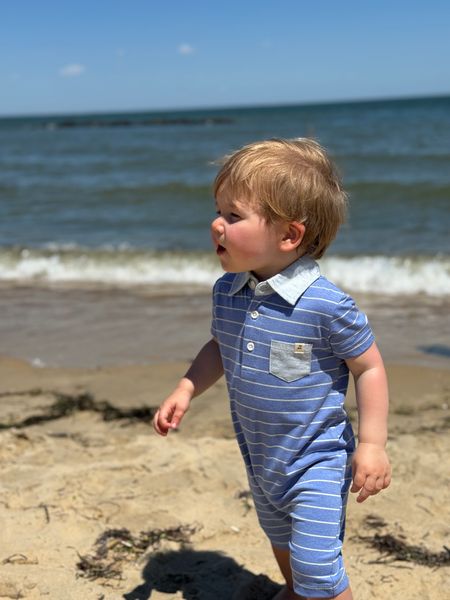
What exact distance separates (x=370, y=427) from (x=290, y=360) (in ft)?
0.89

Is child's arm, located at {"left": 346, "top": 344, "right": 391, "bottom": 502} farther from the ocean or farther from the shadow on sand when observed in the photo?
the shadow on sand

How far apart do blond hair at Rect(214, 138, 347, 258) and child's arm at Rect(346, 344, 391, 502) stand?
36 cm

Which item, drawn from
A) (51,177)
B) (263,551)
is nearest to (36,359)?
(263,551)

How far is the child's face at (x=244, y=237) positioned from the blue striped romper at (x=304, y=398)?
6 cm

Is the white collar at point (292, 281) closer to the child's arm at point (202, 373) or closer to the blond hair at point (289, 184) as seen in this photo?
the blond hair at point (289, 184)

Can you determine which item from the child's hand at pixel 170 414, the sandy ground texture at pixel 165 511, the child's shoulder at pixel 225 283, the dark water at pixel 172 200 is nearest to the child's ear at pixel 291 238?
the child's shoulder at pixel 225 283

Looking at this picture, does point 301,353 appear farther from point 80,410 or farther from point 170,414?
point 80,410

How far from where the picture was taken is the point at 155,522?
9.64 ft

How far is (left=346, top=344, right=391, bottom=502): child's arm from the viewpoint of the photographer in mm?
1910

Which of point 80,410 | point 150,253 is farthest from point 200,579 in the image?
point 150,253

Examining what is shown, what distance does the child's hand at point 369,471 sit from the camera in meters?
1.91

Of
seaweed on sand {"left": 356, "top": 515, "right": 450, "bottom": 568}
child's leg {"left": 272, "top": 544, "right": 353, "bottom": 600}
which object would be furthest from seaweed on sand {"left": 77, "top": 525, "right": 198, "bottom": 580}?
seaweed on sand {"left": 356, "top": 515, "right": 450, "bottom": 568}

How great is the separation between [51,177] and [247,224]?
1755 centimetres

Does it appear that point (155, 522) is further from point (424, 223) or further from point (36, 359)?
point (424, 223)
